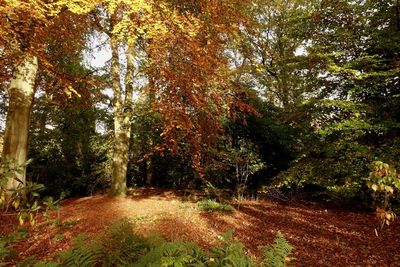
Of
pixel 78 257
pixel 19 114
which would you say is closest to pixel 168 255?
pixel 78 257

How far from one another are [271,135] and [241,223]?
6140mm

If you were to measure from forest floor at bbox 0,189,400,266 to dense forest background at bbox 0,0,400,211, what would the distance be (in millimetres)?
1011

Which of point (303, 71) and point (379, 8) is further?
point (303, 71)

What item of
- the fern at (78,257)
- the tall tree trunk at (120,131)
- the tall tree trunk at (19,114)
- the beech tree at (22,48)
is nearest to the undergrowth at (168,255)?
the fern at (78,257)

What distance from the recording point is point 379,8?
960 cm

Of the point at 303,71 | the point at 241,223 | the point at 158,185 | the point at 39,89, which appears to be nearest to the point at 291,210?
the point at 241,223

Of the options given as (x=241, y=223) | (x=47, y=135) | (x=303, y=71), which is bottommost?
(x=241, y=223)

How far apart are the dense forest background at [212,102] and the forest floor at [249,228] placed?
1.01m

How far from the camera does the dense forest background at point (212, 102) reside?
813 cm

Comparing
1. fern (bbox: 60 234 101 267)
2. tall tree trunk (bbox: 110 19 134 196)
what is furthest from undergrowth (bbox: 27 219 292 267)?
tall tree trunk (bbox: 110 19 134 196)

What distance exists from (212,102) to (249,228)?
4610mm

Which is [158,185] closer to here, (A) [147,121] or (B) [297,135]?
(A) [147,121]

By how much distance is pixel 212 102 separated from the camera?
10.4 metres

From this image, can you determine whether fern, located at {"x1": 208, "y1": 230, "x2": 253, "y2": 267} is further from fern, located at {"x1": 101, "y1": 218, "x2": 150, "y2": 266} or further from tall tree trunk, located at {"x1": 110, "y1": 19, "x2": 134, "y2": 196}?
tall tree trunk, located at {"x1": 110, "y1": 19, "x2": 134, "y2": 196}
